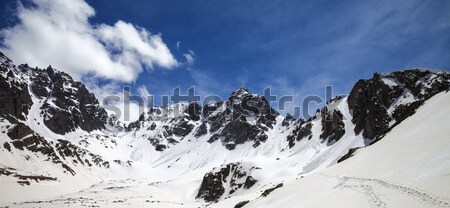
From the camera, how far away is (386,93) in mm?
120562

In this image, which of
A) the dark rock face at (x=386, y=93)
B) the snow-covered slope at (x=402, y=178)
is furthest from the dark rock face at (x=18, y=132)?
the snow-covered slope at (x=402, y=178)

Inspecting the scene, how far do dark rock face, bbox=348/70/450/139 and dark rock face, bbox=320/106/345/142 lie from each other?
20.2 feet

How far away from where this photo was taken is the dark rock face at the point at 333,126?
429 ft

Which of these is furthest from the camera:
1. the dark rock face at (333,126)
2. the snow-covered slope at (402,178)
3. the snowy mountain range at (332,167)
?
the dark rock face at (333,126)

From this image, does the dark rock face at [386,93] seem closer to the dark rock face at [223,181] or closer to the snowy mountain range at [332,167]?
the snowy mountain range at [332,167]

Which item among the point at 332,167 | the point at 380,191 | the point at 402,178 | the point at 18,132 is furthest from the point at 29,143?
the point at 402,178

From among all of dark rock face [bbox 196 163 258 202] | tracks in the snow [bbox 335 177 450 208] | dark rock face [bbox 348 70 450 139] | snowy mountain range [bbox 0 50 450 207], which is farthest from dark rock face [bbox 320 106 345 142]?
tracks in the snow [bbox 335 177 450 208]

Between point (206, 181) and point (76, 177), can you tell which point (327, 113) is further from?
point (76, 177)

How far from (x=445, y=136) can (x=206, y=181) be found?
92842 mm

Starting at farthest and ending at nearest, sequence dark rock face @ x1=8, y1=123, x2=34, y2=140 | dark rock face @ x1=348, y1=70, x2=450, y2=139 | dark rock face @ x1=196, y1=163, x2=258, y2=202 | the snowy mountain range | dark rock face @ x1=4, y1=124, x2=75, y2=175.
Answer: dark rock face @ x1=8, y1=123, x2=34, y2=140 < dark rock face @ x1=4, y1=124, x2=75, y2=175 < dark rock face @ x1=348, y1=70, x2=450, y2=139 < dark rock face @ x1=196, y1=163, x2=258, y2=202 < the snowy mountain range

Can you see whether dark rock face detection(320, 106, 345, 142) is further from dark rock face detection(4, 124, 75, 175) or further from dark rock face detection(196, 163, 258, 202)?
dark rock face detection(4, 124, 75, 175)

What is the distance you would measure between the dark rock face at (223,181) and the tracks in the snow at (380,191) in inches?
2820

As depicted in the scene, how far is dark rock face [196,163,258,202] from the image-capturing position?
98238 mm

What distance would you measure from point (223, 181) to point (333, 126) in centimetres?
5841
